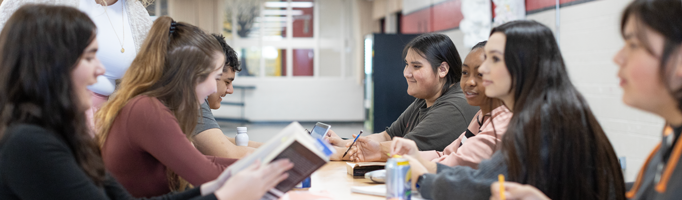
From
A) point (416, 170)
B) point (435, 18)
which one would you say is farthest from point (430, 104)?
point (435, 18)

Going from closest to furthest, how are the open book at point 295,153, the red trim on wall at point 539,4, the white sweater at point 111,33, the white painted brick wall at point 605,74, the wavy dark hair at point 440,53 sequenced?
the open book at point 295,153, the white sweater at point 111,33, the wavy dark hair at point 440,53, the white painted brick wall at point 605,74, the red trim on wall at point 539,4

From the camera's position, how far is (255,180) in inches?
43.1

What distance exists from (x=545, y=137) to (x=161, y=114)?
0.98 metres

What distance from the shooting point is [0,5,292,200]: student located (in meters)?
0.93

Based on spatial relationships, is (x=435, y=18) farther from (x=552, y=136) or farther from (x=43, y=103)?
(x=43, y=103)

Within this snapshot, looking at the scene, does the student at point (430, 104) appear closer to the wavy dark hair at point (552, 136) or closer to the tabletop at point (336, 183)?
the tabletop at point (336, 183)

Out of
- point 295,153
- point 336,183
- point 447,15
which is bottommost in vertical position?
point 336,183

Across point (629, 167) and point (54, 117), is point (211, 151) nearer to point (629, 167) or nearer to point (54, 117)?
point (54, 117)

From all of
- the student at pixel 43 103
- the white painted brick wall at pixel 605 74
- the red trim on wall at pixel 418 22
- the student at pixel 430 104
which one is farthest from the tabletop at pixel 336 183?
the red trim on wall at pixel 418 22

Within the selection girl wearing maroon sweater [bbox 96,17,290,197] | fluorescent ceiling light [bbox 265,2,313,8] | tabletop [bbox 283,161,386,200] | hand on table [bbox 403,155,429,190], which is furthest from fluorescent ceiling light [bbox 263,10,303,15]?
hand on table [bbox 403,155,429,190]

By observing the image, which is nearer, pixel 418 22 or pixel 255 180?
pixel 255 180

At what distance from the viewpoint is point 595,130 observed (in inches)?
47.5

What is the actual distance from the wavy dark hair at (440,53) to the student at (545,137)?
1.22m

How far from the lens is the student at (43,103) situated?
935mm
